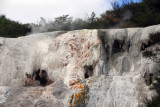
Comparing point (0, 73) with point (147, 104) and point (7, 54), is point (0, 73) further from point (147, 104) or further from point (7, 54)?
point (147, 104)

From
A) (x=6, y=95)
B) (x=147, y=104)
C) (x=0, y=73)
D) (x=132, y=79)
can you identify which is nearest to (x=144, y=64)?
(x=132, y=79)

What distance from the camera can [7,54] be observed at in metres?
14.7

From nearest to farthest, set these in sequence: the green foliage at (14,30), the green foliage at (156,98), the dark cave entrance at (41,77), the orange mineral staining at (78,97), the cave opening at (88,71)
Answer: the green foliage at (156,98)
the orange mineral staining at (78,97)
the cave opening at (88,71)
the dark cave entrance at (41,77)
the green foliage at (14,30)

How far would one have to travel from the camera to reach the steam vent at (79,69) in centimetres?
934

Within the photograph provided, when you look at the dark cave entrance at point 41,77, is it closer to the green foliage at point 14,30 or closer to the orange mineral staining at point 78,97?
the orange mineral staining at point 78,97

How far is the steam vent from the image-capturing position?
9336 millimetres

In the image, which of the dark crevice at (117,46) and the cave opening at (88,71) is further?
the dark crevice at (117,46)

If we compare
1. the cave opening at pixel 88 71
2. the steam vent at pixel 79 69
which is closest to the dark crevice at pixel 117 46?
the steam vent at pixel 79 69

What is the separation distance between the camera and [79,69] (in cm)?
1195

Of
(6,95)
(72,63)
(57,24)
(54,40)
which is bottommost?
(6,95)

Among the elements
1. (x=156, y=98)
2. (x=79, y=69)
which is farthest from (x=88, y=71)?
(x=156, y=98)

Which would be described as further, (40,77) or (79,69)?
(40,77)

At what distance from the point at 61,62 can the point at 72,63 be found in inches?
26.9

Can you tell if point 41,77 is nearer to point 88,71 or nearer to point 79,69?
point 79,69
